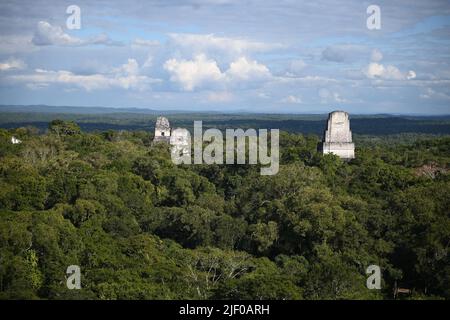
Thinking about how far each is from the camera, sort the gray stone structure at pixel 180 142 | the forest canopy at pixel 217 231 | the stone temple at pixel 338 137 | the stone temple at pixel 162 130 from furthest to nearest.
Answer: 1. the stone temple at pixel 162 130
2. the gray stone structure at pixel 180 142
3. the stone temple at pixel 338 137
4. the forest canopy at pixel 217 231

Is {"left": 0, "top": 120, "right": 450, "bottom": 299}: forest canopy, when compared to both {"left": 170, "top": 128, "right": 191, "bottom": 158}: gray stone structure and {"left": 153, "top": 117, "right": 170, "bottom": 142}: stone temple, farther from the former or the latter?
{"left": 153, "top": 117, "right": 170, "bottom": 142}: stone temple

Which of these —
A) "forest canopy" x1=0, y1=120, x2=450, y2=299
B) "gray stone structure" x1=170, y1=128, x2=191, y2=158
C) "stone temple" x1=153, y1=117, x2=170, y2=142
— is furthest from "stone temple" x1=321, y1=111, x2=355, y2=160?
"stone temple" x1=153, y1=117, x2=170, y2=142

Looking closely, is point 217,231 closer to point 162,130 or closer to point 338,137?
point 338,137

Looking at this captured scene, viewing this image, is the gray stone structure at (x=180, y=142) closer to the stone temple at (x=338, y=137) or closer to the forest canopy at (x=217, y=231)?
the forest canopy at (x=217, y=231)

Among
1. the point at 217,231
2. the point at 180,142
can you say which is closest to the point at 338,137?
the point at 180,142

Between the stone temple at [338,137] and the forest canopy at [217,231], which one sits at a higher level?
the stone temple at [338,137]

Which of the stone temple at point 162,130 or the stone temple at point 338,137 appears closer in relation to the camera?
the stone temple at point 338,137

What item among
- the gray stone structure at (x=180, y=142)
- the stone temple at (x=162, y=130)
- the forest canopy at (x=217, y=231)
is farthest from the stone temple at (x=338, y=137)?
the stone temple at (x=162, y=130)

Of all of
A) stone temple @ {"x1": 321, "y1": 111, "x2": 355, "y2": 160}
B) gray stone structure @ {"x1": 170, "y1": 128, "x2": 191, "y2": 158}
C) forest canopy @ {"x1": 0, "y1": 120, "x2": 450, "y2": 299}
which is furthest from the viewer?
gray stone structure @ {"x1": 170, "y1": 128, "x2": 191, "y2": 158}

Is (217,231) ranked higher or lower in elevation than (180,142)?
lower
